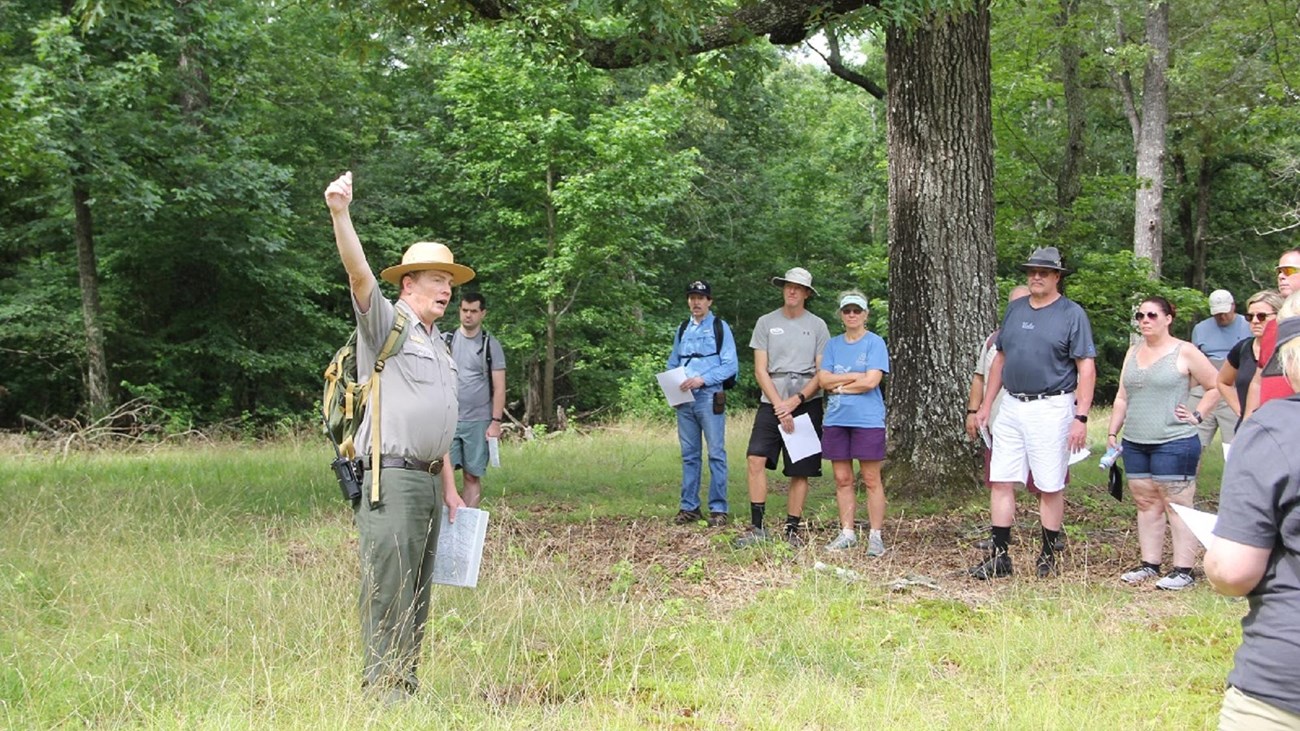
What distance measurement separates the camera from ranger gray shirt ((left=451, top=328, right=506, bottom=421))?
28.8 ft

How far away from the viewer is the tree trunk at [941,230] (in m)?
9.31

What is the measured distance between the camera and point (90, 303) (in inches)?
711

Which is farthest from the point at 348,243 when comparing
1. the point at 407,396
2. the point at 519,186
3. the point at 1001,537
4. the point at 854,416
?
the point at 519,186

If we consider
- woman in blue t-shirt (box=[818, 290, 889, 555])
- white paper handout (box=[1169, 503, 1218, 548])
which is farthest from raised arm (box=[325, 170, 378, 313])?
woman in blue t-shirt (box=[818, 290, 889, 555])

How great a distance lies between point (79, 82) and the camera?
16.1 m

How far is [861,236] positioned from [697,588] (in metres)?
29.4

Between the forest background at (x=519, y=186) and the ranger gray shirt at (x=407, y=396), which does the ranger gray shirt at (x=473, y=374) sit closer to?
the forest background at (x=519, y=186)

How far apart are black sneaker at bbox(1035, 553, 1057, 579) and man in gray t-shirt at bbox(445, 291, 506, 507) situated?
13.7ft

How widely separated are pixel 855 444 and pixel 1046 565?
1.49 meters

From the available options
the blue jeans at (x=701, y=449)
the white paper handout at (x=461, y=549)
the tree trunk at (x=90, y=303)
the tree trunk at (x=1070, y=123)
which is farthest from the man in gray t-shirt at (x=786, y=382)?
the tree trunk at (x=90, y=303)

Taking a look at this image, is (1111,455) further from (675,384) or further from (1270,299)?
(675,384)

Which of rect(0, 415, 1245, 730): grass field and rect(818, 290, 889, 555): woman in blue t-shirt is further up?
rect(818, 290, 889, 555): woman in blue t-shirt

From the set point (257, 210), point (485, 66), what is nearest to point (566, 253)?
point (485, 66)

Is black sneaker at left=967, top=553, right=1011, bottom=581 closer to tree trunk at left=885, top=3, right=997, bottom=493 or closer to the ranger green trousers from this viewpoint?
tree trunk at left=885, top=3, right=997, bottom=493
